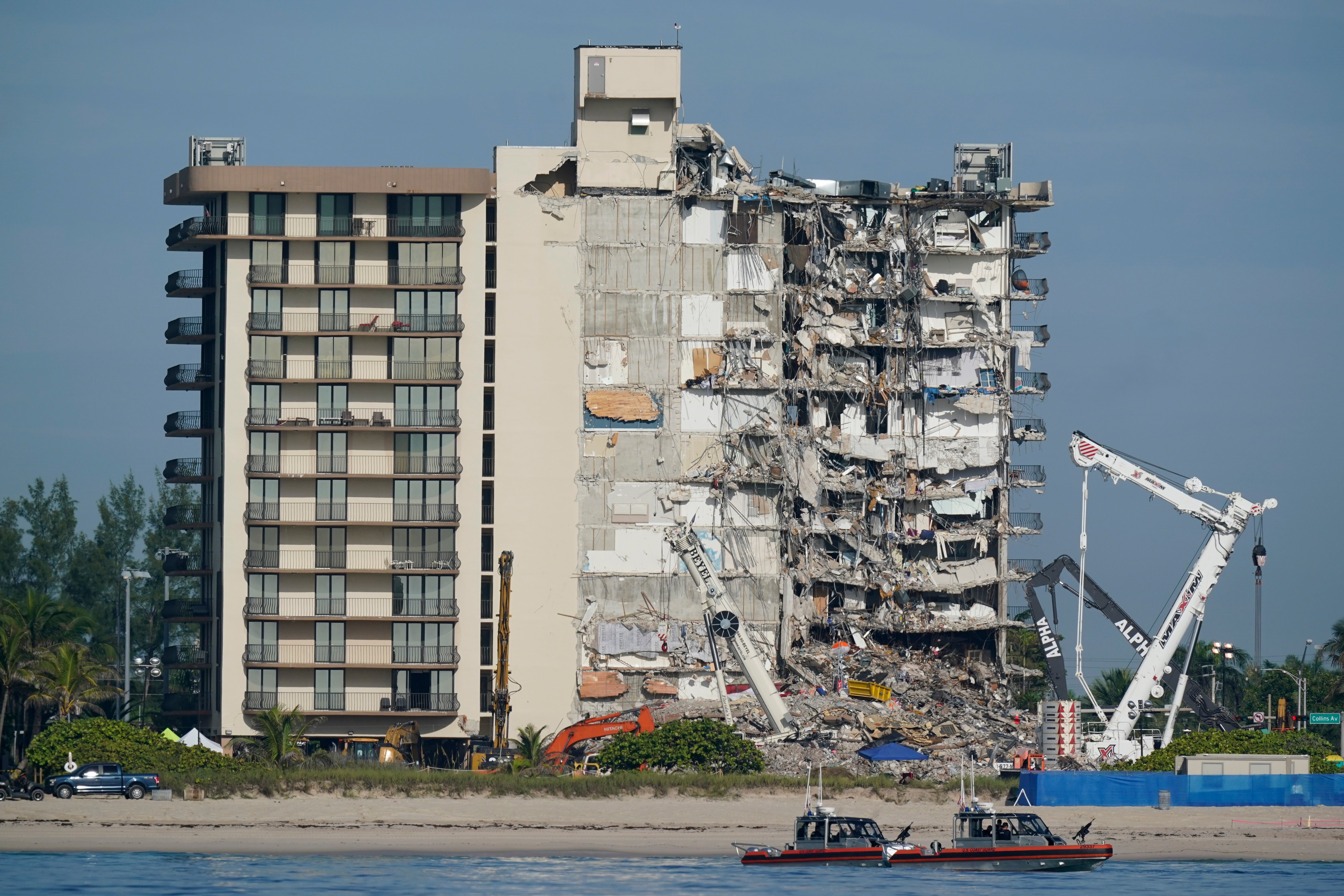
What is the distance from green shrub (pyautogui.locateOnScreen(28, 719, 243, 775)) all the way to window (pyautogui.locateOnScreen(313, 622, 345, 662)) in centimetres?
1628

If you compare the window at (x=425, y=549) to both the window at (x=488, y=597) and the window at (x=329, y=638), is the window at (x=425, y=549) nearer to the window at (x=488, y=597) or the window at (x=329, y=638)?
the window at (x=488, y=597)

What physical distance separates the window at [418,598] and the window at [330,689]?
3.57 meters

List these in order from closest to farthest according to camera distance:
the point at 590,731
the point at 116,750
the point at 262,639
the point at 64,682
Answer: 1. the point at 116,750
2. the point at 64,682
3. the point at 590,731
4. the point at 262,639

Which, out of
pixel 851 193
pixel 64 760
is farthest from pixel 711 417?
pixel 64 760

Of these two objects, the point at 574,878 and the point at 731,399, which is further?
the point at 731,399

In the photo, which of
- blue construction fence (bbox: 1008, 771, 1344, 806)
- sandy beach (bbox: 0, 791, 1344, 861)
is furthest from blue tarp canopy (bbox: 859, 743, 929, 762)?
blue construction fence (bbox: 1008, 771, 1344, 806)

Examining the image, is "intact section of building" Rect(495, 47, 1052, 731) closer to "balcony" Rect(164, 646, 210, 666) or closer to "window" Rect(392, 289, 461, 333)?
A: "window" Rect(392, 289, 461, 333)

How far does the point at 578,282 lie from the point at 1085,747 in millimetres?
36897

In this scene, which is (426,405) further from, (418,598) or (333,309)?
(418,598)

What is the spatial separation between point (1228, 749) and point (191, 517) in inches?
2332

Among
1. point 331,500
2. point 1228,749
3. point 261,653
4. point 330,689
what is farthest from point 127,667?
point 1228,749

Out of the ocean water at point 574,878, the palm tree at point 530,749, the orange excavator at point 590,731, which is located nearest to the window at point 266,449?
the palm tree at point 530,749

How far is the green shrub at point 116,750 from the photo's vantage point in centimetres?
10219

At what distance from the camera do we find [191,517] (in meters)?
129
